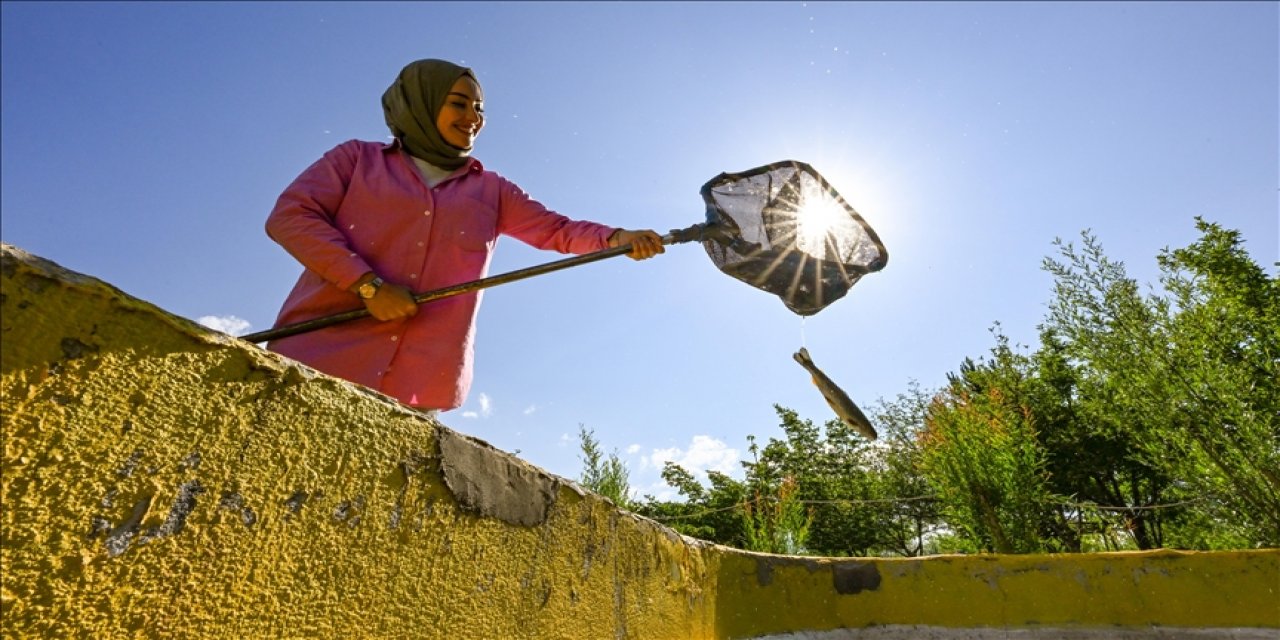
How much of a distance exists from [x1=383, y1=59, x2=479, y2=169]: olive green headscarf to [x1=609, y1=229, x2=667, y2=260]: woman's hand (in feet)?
2.23

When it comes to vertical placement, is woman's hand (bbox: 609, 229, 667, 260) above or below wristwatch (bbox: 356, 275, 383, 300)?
above

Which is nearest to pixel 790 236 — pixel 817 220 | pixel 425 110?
pixel 817 220

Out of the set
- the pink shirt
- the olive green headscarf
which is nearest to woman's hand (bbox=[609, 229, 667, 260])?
the pink shirt

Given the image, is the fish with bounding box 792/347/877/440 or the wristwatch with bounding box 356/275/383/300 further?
the fish with bounding box 792/347/877/440

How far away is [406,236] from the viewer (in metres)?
2.04

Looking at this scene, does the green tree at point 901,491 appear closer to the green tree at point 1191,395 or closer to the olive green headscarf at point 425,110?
the green tree at point 1191,395

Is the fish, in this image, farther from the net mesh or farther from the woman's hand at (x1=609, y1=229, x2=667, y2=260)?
the woman's hand at (x1=609, y1=229, x2=667, y2=260)

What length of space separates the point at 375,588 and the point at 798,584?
86.0 inches

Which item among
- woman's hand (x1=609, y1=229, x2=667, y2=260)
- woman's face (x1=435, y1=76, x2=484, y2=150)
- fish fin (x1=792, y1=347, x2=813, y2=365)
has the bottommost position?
fish fin (x1=792, y1=347, x2=813, y2=365)

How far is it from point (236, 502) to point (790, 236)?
2609 mm

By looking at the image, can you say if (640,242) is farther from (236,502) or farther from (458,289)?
(236,502)

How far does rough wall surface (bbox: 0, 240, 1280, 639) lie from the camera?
61 centimetres

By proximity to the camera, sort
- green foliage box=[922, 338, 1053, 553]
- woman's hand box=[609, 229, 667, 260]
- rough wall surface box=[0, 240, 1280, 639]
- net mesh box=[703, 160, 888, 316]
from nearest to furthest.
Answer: rough wall surface box=[0, 240, 1280, 639], woman's hand box=[609, 229, 667, 260], net mesh box=[703, 160, 888, 316], green foliage box=[922, 338, 1053, 553]

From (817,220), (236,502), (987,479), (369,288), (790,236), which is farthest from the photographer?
(987,479)
